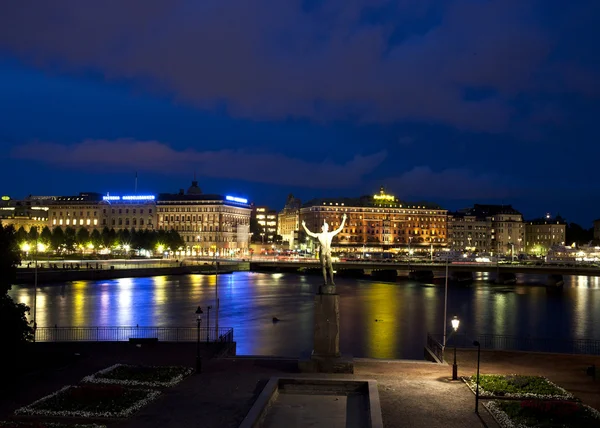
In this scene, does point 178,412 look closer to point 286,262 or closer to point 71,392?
point 71,392

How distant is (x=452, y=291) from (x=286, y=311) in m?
41.4

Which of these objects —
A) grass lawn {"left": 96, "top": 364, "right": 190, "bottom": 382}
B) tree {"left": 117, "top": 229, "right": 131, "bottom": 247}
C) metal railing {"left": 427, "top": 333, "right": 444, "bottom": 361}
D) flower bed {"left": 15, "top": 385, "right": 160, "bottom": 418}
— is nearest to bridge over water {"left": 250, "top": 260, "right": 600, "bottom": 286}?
tree {"left": 117, "top": 229, "right": 131, "bottom": 247}

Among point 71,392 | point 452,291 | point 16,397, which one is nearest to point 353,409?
point 71,392

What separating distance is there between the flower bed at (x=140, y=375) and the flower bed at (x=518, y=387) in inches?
478

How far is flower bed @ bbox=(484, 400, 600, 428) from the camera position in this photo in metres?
19.8

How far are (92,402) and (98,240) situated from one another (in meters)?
138

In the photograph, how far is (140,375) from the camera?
25594 mm

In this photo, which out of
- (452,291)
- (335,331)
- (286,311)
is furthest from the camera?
(452,291)

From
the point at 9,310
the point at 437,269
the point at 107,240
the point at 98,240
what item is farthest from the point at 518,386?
the point at 98,240

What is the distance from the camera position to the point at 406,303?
277 ft

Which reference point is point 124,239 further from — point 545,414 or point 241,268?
point 545,414

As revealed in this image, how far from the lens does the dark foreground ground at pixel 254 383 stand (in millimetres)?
20484

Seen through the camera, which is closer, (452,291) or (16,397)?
(16,397)

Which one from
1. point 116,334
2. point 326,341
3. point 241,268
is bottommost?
point 241,268
